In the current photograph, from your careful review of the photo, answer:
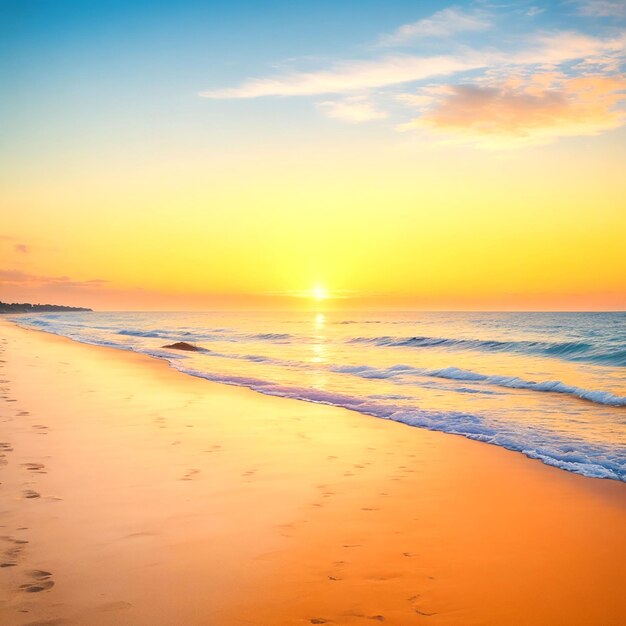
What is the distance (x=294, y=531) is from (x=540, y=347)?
117ft

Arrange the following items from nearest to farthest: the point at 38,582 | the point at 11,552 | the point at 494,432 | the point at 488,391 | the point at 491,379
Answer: the point at 38,582 → the point at 11,552 → the point at 494,432 → the point at 488,391 → the point at 491,379

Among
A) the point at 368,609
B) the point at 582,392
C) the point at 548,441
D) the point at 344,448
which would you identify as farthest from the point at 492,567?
the point at 582,392

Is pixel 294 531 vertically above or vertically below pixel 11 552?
below

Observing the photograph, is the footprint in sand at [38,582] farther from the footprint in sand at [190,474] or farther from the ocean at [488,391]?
the ocean at [488,391]

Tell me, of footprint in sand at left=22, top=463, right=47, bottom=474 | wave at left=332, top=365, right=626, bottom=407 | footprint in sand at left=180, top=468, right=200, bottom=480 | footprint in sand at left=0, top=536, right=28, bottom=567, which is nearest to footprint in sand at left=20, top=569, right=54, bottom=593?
footprint in sand at left=0, top=536, right=28, bottom=567

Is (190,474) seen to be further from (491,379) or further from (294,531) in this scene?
(491,379)

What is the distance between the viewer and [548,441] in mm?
9836

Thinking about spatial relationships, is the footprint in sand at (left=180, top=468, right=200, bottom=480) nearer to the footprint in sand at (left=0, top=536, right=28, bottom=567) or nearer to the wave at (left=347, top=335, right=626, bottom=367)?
the footprint in sand at (left=0, top=536, right=28, bottom=567)

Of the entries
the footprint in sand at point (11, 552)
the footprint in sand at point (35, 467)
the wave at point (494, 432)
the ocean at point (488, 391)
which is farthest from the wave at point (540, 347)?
the footprint in sand at point (11, 552)

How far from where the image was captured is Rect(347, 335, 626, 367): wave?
2898cm

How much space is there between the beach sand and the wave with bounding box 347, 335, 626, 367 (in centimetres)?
2310

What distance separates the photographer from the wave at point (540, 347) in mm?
28984

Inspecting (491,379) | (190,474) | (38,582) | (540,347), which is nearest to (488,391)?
(491,379)

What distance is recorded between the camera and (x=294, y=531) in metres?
5.26
